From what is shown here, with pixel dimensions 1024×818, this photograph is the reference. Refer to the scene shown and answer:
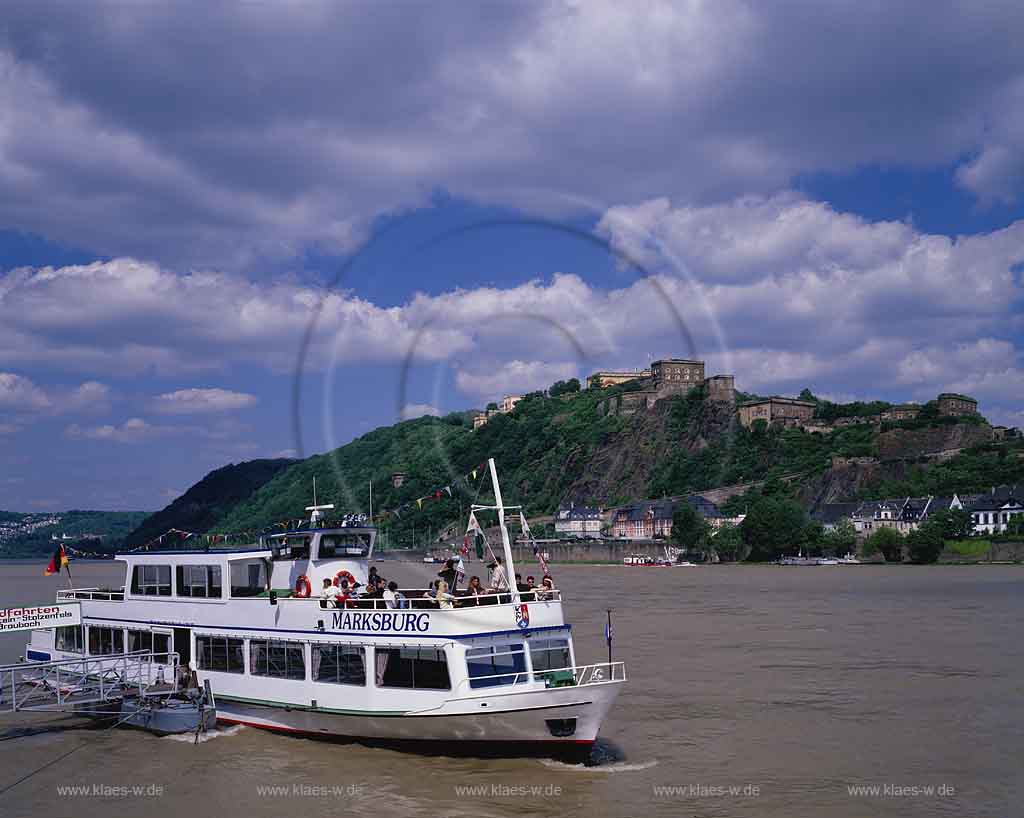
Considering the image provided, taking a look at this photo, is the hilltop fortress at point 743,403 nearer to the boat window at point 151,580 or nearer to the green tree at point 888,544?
the green tree at point 888,544

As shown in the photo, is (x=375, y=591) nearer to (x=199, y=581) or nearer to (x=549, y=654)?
(x=549, y=654)

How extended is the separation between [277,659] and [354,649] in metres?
2.40

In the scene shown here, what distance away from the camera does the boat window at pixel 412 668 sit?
58.4ft

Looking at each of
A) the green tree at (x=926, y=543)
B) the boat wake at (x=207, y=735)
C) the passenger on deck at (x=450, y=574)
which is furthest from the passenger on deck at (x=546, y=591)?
the green tree at (x=926, y=543)

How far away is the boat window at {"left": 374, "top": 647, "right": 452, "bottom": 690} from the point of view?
17.8m

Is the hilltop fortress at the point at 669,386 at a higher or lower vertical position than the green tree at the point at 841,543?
higher

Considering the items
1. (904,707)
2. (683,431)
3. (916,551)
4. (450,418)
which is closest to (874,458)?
(683,431)

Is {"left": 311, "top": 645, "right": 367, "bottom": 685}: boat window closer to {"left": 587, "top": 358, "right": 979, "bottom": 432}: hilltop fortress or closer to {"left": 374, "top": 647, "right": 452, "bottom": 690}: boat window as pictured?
{"left": 374, "top": 647, "right": 452, "bottom": 690}: boat window

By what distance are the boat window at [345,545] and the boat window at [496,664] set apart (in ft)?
17.3

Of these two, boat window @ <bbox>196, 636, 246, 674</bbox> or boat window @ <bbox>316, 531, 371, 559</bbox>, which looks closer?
boat window @ <bbox>196, 636, 246, 674</bbox>

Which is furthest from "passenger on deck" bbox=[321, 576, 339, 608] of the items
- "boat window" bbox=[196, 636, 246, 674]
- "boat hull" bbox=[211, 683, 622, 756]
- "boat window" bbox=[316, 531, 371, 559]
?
"boat window" bbox=[196, 636, 246, 674]

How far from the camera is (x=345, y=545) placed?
21.9 m

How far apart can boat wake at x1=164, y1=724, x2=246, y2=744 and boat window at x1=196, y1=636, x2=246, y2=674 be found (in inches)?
47.5

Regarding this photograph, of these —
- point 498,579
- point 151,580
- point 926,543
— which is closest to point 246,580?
point 151,580
